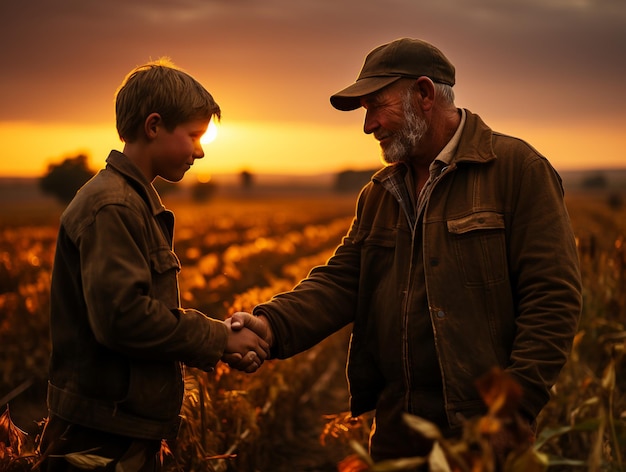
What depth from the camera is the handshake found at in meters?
3.54

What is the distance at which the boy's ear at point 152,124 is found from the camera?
2.93 metres

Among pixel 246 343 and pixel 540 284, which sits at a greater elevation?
pixel 540 284

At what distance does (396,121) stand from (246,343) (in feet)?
3.99

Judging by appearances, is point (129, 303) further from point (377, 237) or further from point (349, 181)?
point (349, 181)

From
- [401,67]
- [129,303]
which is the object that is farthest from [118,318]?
Result: [401,67]

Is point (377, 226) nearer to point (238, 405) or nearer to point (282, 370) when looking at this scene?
point (238, 405)

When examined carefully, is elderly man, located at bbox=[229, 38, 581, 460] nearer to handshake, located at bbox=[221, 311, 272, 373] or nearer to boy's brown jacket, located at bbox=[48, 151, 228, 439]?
handshake, located at bbox=[221, 311, 272, 373]

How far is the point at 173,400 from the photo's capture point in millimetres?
2924

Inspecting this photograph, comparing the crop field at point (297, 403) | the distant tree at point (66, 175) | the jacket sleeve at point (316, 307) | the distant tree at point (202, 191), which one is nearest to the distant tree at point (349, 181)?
the distant tree at point (202, 191)

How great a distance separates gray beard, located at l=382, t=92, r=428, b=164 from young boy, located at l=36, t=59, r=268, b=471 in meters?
0.94

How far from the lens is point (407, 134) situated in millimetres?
3533

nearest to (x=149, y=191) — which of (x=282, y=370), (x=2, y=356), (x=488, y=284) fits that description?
(x=488, y=284)

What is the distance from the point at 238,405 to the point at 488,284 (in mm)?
2083

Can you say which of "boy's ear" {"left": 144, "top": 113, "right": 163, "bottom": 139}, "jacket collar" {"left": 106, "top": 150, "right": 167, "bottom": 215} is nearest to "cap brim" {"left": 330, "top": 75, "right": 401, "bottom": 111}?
"boy's ear" {"left": 144, "top": 113, "right": 163, "bottom": 139}
